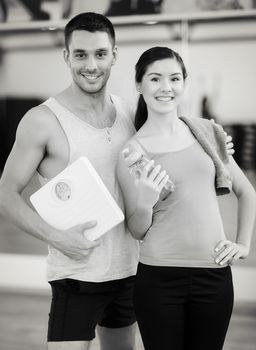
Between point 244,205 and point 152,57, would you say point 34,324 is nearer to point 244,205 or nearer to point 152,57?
point 244,205

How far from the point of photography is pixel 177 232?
56.2 inches

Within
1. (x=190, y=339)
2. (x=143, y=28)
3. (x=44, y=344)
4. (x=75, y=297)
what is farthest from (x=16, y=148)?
(x=143, y=28)

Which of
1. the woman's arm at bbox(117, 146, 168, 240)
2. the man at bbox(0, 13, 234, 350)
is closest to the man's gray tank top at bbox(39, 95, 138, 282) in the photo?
the man at bbox(0, 13, 234, 350)

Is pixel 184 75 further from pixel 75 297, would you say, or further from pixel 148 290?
pixel 75 297

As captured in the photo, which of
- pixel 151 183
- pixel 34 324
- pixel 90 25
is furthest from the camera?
pixel 34 324

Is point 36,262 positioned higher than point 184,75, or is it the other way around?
point 184,75

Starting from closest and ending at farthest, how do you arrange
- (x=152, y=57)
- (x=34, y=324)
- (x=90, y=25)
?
(x=152, y=57) → (x=90, y=25) → (x=34, y=324)

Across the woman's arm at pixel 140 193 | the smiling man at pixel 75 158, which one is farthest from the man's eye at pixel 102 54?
the woman's arm at pixel 140 193

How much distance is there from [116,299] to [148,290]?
1.01 feet

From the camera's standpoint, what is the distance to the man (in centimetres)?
155

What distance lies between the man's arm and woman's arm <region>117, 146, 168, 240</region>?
13 centimetres

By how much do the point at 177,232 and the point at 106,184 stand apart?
0.91 feet

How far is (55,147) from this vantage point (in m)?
1.57

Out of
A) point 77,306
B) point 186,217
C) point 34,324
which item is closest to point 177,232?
point 186,217
